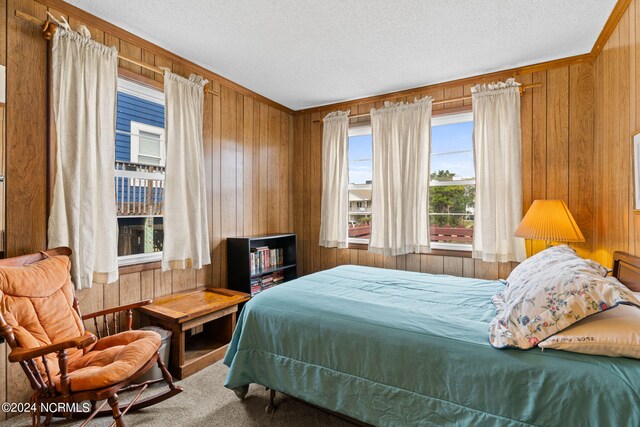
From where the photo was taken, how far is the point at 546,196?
296cm

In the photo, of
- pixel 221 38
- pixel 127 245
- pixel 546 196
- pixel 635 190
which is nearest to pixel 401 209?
pixel 546 196

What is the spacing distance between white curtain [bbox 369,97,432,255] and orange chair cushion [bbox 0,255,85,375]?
2.82m

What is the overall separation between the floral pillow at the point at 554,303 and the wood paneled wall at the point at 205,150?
2646 millimetres

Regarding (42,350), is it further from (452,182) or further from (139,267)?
(452,182)

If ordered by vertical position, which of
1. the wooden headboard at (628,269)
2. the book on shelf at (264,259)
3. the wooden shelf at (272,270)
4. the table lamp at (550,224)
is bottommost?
the wooden shelf at (272,270)

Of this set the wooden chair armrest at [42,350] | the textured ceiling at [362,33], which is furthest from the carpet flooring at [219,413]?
the textured ceiling at [362,33]

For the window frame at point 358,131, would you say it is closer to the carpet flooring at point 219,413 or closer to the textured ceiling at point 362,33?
the textured ceiling at point 362,33

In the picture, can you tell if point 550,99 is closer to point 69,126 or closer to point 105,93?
point 105,93

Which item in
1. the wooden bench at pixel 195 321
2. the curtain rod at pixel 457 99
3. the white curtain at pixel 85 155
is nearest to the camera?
the white curtain at pixel 85 155

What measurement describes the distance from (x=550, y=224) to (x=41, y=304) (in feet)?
11.6

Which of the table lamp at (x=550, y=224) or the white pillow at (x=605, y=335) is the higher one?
the table lamp at (x=550, y=224)

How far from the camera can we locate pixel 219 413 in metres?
2.02

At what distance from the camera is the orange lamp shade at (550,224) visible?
2428mm

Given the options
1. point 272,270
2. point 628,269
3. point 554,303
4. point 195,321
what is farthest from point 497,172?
point 195,321
